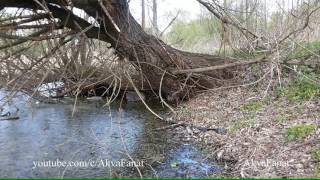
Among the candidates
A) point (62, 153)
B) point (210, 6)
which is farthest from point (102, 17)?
point (62, 153)

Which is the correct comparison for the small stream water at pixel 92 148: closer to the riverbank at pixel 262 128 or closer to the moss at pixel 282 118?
the riverbank at pixel 262 128

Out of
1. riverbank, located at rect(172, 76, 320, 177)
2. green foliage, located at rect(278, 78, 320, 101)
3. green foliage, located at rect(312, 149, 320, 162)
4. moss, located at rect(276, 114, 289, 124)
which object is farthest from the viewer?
green foliage, located at rect(278, 78, 320, 101)

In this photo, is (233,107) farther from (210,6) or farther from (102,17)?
(102,17)

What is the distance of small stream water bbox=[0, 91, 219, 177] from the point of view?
6621 millimetres

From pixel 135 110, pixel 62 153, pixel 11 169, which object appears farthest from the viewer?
pixel 135 110

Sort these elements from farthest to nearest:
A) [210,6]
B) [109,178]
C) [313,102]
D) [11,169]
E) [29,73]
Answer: [210,6] < [29,73] < [313,102] < [11,169] < [109,178]

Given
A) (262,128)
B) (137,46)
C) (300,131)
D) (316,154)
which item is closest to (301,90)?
(262,128)

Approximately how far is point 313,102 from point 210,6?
3.64 meters

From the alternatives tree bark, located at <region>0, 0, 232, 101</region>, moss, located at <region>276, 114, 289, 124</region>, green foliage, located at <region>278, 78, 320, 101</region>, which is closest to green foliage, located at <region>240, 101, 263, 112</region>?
green foliage, located at <region>278, 78, 320, 101</region>

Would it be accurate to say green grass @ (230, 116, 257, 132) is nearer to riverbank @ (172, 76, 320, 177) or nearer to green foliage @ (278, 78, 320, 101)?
riverbank @ (172, 76, 320, 177)

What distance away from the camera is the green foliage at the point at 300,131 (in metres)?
6.61

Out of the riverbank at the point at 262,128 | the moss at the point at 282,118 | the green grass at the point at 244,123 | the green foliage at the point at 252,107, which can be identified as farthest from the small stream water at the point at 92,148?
the green foliage at the point at 252,107

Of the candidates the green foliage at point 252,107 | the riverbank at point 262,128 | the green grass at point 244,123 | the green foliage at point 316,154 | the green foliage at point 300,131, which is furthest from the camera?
the green foliage at point 252,107

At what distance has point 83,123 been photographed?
10.3 metres
